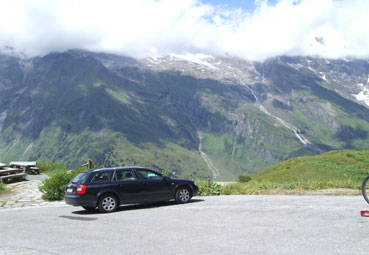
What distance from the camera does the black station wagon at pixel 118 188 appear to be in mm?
17622

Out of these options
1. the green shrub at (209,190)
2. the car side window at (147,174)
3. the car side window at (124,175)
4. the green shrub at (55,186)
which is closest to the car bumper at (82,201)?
the car side window at (124,175)

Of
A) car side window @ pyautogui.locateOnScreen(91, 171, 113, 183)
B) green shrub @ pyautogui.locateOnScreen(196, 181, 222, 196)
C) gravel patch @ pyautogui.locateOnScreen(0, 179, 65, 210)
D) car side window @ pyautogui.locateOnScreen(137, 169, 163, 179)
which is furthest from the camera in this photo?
green shrub @ pyautogui.locateOnScreen(196, 181, 222, 196)

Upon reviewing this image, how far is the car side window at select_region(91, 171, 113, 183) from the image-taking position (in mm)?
17966

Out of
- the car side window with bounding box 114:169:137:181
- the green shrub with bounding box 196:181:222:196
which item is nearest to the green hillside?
the green shrub with bounding box 196:181:222:196

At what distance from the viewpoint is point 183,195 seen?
19547 millimetres

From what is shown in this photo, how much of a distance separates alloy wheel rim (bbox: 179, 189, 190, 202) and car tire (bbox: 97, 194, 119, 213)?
3265mm

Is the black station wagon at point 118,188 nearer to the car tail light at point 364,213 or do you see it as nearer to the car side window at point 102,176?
the car side window at point 102,176

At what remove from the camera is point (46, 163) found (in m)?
46.5

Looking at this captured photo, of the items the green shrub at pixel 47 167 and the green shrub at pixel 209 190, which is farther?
the green shrub at pixel 47 167

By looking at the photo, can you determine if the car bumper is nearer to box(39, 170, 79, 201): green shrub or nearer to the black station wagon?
the black station wagon

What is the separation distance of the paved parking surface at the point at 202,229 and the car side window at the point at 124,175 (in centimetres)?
145

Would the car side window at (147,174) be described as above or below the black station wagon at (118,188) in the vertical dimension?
above

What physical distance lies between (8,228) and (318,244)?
35.8ft

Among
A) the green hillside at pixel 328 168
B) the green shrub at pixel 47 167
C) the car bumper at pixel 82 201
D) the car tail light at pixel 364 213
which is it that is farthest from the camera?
the green shrub at pixel 47 167
